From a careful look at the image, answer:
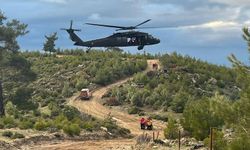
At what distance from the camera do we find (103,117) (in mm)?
64312

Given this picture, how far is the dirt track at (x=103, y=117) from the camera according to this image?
4059cm

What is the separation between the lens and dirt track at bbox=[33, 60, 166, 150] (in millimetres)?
40594

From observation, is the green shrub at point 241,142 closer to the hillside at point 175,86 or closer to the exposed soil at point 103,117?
the exposed soil at point 103,117

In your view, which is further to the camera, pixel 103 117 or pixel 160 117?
pixel 160 117

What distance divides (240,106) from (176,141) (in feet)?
54.0

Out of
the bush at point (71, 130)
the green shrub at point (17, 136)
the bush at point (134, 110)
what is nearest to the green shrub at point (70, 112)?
the bush at point (134, 110)

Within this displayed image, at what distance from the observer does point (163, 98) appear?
72375mm

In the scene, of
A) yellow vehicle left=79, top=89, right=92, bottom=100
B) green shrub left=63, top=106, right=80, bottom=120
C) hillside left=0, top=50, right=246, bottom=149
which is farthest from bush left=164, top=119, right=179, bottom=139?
yellow vehicle left=79, top=89, right=92, bottom=100

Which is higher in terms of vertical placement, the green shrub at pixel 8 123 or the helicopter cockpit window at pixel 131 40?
the helicopter cockpit window at pixel 131 40

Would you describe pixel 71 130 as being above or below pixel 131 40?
below

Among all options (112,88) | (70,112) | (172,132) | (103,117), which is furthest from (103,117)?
(172,132)

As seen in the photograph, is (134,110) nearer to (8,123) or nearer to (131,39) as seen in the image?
(131,39)

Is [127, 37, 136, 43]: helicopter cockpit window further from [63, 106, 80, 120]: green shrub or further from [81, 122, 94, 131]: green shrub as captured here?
[81, 122, 94, 131]: green shrub

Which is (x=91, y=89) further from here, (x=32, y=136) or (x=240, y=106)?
(x=240, y=106)
